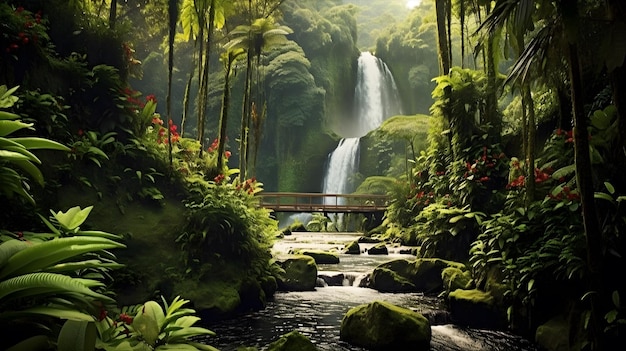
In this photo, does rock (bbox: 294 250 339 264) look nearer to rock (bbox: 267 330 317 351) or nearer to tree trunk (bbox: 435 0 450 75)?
tree trunk (bbox: 435 0 450 75)

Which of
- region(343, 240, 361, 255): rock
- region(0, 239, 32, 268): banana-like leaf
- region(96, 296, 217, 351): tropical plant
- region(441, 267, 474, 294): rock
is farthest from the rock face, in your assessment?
region(343, 240, 361, 255): rock

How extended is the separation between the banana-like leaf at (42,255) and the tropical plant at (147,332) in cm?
59

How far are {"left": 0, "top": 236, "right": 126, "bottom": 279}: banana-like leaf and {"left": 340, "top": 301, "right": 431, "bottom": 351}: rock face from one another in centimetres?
482

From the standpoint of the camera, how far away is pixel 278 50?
37438 millimetres

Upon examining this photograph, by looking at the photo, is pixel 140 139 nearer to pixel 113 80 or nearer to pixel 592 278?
pixel 113 80

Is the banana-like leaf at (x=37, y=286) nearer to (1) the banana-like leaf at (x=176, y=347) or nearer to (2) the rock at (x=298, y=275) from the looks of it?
(1) the banana-like leaf at (x=176, y=347)

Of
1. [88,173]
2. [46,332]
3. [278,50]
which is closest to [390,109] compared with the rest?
[278,50]

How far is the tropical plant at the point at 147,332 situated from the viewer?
2.88 meters

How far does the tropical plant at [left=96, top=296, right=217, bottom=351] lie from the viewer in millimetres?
2877

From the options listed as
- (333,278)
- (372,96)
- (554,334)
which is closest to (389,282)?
(333,278)

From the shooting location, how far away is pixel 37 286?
2.36 meters

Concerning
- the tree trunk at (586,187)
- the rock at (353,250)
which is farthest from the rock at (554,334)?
the rock at (353,250)

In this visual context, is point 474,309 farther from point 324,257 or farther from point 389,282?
point 324,257

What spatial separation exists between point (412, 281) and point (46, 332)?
9.36 meters
